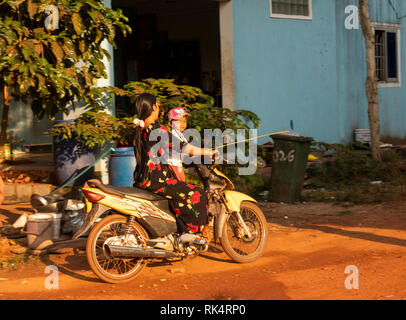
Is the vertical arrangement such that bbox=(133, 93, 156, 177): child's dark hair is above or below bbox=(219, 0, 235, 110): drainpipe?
below

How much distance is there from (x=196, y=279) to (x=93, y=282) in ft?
3.04

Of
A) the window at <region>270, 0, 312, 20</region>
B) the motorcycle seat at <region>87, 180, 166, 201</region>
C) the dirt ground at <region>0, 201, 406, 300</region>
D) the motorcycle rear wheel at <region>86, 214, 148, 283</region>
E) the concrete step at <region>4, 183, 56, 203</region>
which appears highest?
the window at <region>270, 0, 312, 20</region>

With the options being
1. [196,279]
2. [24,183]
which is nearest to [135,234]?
[196,279]

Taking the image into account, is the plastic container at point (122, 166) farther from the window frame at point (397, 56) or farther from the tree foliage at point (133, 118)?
the window frame at point (397, 56)

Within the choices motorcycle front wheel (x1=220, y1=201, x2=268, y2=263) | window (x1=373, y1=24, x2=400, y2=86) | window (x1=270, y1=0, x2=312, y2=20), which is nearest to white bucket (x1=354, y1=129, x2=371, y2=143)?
window (x1=373, y1=24, x2=400, y2=86)

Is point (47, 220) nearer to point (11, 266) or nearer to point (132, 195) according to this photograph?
point (11, 266)

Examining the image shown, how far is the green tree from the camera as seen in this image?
630cm

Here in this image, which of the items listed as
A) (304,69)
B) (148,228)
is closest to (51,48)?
(148,228)

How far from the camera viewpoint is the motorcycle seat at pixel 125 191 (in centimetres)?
516

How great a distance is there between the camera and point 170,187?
5.41 metres

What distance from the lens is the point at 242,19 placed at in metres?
11.8

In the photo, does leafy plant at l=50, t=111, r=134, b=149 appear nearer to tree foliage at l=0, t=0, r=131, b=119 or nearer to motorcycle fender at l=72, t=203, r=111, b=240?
tree foliage at l=0, t=0, r=131, b=119

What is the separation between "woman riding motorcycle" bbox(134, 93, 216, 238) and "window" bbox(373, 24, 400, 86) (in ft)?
36.2
